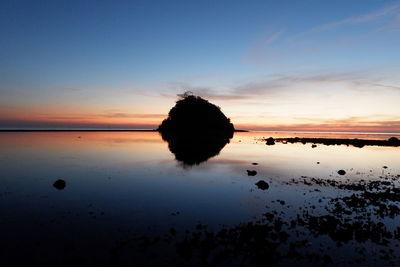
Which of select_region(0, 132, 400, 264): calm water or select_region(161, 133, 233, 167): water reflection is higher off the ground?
select_region(161, 133, 233, 167): water reflection

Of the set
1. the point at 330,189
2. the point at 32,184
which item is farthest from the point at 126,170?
the point at 330,189

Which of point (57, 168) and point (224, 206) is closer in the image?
point (224, 206)

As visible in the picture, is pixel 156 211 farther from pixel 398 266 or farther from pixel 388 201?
pixel 388 201

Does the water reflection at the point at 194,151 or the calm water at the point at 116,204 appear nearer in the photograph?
the calm water at the point at 116,204

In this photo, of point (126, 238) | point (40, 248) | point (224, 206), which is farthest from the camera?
point (224, 206)

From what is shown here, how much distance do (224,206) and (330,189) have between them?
43.4ft

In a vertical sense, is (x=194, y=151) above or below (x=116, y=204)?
above

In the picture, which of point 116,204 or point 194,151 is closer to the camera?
point 116,204

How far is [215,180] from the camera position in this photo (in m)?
34.5

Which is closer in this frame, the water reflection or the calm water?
the calm water

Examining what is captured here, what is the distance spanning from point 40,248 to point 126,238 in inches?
178

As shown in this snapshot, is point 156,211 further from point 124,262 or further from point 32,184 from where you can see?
point 32,184

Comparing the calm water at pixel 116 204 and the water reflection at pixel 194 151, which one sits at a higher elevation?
the water reflection at pixel 194 151

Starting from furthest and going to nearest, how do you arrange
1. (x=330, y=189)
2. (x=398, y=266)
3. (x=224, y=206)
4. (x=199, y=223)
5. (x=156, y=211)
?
(x=330, y=189)
(x=224, y=206)
(x=156, y=211)
(x=199, y=223)
(x=398, y=266)
